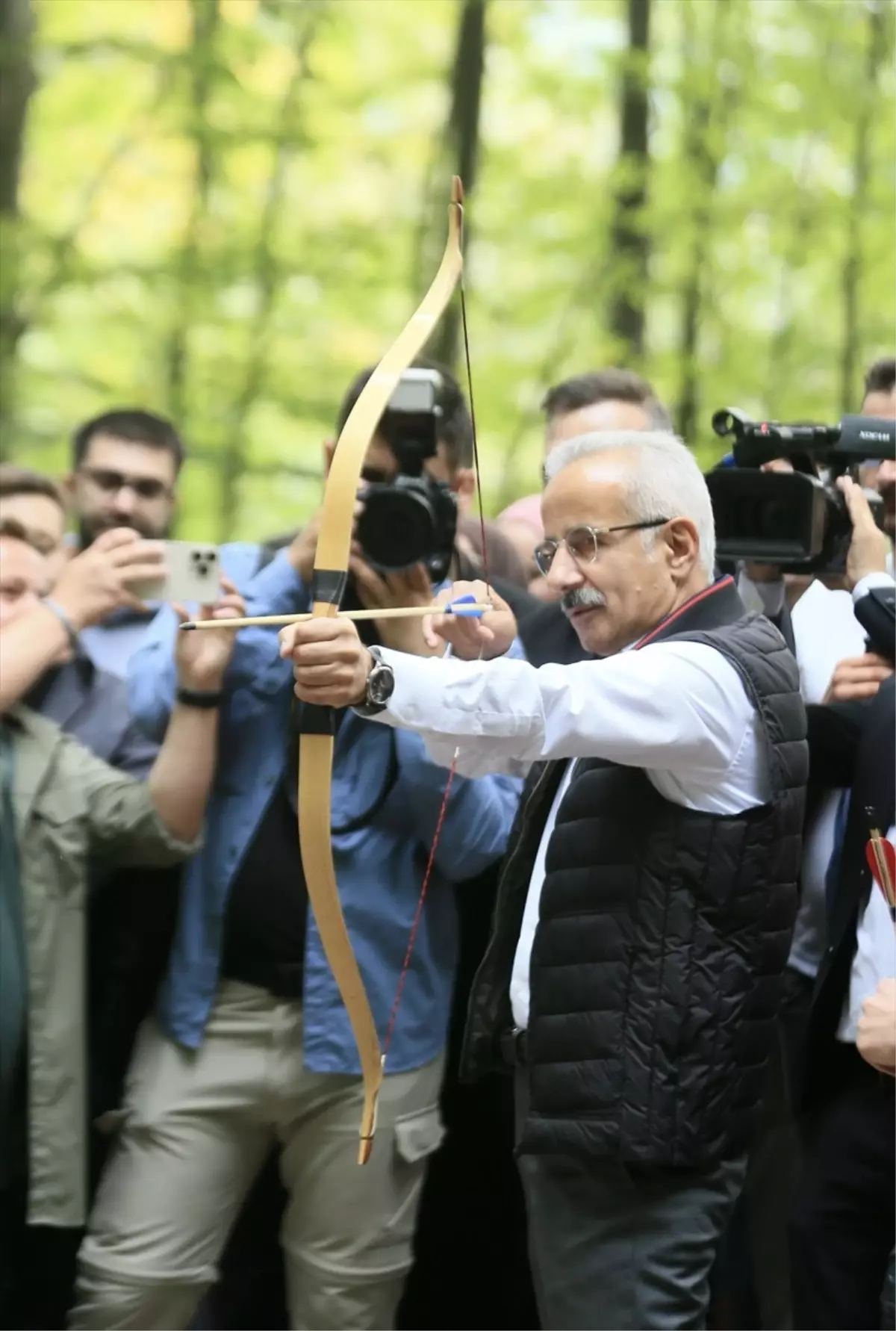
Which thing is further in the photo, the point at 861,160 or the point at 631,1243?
the point at 861,160

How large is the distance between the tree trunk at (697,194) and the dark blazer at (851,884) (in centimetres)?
568

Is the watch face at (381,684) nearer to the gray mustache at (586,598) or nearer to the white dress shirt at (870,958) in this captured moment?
the gray mustache at (586,598)

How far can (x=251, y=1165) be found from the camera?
2105 mm

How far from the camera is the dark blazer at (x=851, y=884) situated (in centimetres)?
192

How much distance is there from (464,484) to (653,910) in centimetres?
80

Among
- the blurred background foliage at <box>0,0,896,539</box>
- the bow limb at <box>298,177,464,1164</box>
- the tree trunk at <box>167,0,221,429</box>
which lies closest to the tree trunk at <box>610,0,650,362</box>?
the blurred background foliage at <box>0,0,896,539</box>

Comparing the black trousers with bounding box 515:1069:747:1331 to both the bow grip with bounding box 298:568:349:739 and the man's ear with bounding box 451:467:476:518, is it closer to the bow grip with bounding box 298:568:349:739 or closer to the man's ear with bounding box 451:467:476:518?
the bow grip with bounding box 298:568:349:739

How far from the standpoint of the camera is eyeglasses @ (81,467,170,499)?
296 centimetres

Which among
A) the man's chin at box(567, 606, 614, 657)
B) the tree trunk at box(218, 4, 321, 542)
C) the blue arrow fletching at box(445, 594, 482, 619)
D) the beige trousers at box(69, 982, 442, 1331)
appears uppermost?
the tree trunk at box(218, 4, 321, 542)

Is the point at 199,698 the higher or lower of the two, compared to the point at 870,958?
higher

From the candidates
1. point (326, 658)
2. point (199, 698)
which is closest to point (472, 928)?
point (199, 698)

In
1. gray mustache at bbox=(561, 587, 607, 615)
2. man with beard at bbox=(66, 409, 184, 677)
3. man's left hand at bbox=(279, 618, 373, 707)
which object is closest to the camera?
man's left hand at bbox=(279, 618, 373, 707)

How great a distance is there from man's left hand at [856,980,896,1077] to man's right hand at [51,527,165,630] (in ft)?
3.73

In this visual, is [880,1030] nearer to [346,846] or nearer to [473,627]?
[473,627]
